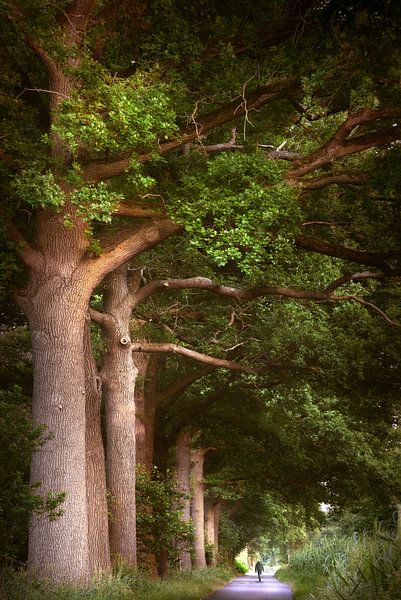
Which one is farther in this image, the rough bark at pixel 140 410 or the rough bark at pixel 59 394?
the rough bark at pixel 140 410

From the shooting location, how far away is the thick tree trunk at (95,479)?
12.5 meters

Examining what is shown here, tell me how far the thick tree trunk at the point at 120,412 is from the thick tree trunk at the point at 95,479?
1181mm

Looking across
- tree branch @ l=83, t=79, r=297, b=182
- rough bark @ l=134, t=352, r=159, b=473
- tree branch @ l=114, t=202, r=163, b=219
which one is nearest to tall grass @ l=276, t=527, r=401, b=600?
tree branch @ l=114, t=202, r=163, b=219

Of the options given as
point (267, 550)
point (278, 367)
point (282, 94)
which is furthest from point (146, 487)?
point (267, 550)

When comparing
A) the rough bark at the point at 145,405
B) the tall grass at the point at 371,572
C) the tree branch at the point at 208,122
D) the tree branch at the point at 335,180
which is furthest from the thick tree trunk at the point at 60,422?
the rough bark at the point at 145,405

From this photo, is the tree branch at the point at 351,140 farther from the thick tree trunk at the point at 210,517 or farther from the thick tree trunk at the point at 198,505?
the thick tree trunk at the point at 210,517

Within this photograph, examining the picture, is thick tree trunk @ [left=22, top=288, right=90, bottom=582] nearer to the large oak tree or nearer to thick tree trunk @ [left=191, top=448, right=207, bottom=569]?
the large oak tree

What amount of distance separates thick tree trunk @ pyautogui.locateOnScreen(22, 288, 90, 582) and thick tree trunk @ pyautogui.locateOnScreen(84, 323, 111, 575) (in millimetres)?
1469

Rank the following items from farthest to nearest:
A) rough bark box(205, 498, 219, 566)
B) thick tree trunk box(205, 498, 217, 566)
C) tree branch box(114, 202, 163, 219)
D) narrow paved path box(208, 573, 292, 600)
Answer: thick tree trunk box(205, 498, 217, 566) < rough bark box(205, 498, 219, 566) < narrow paved path box(208, 573, 292, 600) < tree branch box(114, 202, 163, 219)

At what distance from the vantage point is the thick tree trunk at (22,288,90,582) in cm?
1038

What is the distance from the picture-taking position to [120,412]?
15273 millimetres

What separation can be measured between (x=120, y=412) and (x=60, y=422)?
4283 millimetres

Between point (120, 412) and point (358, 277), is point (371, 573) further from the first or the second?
point (120, 412)

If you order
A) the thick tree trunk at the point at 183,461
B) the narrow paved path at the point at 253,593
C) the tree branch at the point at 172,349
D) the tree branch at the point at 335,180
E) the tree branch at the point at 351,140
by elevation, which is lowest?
the narrow paved path at the point at 253,593
